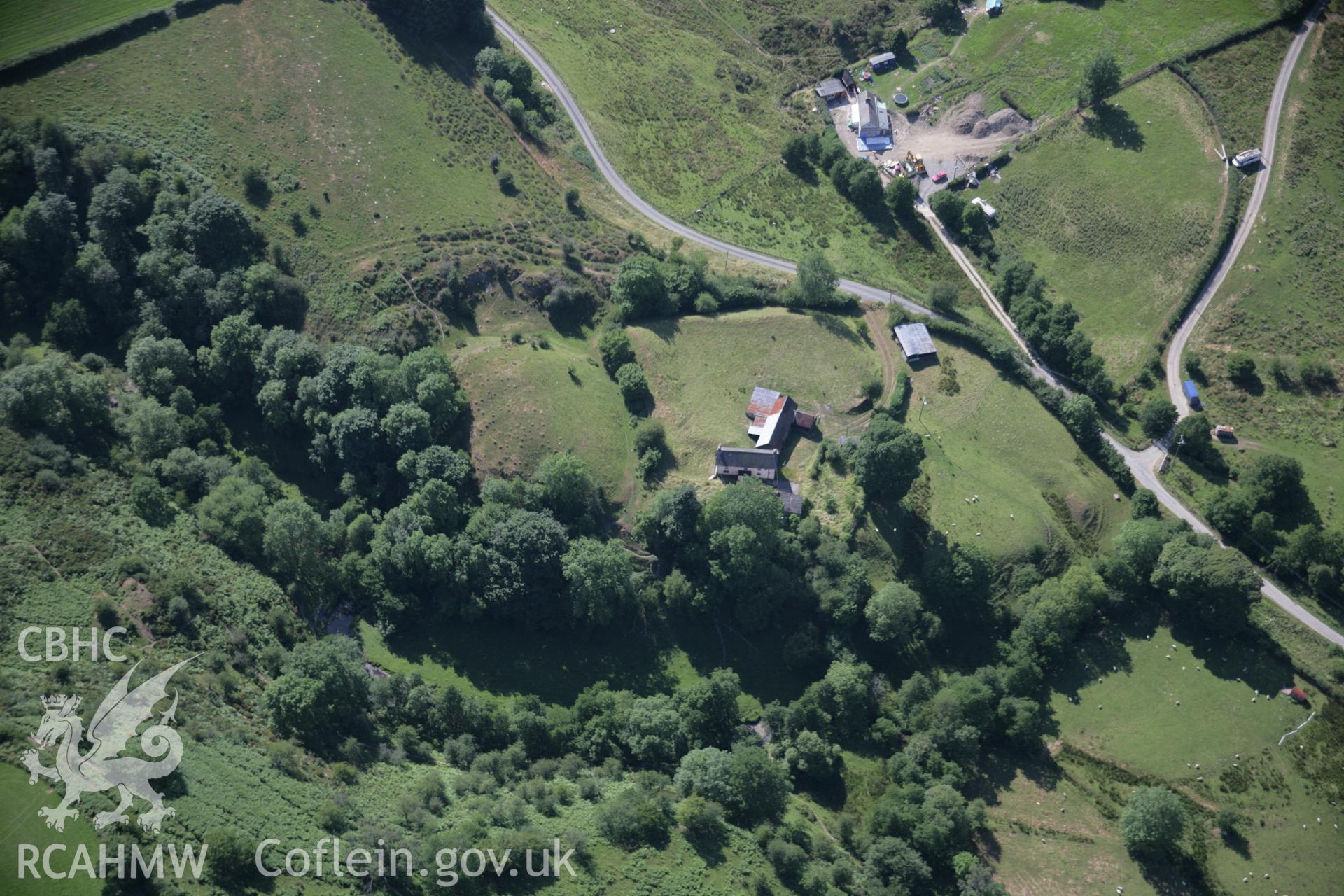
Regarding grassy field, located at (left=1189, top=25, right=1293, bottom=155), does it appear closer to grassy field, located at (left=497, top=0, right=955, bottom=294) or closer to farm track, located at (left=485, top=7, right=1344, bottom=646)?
farm track, located at (left=485, top=7, right=1344, bottom=646)

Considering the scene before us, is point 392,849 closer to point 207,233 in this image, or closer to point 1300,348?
point 207,233

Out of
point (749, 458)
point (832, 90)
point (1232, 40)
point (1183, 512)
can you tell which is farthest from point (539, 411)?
point (1232, 40)

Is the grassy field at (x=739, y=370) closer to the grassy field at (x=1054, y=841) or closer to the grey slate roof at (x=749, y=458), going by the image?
the grey slate roof at (x=749, y=458)

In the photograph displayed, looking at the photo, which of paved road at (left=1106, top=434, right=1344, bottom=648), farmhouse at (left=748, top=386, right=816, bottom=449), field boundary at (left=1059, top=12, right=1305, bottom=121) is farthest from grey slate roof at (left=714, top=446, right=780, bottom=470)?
field boundary at (left=1059, top=12, right=1305, bottom=121)

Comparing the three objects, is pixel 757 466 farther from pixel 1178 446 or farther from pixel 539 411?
pixel 1178 446

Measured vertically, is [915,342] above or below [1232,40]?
below

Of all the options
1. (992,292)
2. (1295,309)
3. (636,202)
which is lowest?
(992,292)

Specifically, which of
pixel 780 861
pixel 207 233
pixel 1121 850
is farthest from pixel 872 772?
pixel 207 233

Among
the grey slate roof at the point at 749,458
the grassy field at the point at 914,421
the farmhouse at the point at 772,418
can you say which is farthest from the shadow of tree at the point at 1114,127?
the grey slate roof at the point at 749,458
